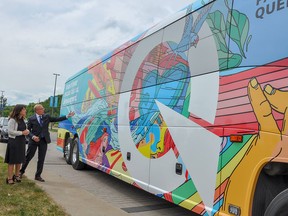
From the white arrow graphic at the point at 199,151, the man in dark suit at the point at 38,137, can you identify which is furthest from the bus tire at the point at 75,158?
the white arrow graphic at the point at 199,151

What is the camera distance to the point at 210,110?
4.62 metres

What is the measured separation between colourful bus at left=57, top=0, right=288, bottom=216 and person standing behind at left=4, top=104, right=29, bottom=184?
→ 6.70 feet

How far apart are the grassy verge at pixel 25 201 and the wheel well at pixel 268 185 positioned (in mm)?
3200

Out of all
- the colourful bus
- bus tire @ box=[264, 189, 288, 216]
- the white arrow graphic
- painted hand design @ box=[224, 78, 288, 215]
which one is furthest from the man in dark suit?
bus tire @ box=[264, 189, 288, 216]

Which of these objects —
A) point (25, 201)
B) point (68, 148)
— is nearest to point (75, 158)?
point (68, 148)

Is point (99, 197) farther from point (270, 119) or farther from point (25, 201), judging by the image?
point (270, 119)

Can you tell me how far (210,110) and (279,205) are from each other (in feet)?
4.96

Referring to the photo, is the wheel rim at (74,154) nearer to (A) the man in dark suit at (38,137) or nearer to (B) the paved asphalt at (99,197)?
(B) the paved asphalt at (99,197)

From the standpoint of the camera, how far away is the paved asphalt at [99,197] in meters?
6.36

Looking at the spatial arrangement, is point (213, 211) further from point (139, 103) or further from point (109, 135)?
point (109, 135)

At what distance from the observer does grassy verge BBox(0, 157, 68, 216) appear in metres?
5.73

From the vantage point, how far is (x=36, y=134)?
28.8 feet

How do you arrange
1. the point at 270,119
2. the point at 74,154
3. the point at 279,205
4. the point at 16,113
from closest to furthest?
1. the point at 279,205
2. the point at 270,119
3. the point at 16,113
4. the point at 74,154

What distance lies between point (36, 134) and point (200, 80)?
5241 mm
